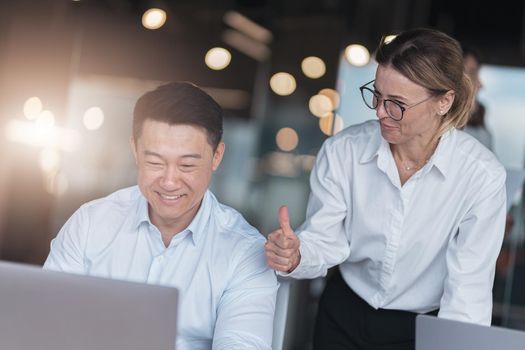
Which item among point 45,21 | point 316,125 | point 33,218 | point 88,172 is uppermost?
point 45,21

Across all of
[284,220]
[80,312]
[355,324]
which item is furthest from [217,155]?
[80,312]

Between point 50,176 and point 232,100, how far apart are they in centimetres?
113

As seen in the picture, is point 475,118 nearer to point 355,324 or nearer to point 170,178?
point 355,324

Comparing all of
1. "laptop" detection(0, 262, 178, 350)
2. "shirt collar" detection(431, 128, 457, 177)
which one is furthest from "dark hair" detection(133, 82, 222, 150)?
"laptop" detection(0, 262, 178, 350)

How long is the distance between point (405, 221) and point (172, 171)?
2.13ft

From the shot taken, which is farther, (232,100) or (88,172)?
(232,100)

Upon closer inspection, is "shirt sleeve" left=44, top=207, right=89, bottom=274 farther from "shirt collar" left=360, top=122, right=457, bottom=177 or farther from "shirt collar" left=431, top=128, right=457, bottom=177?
"shirt collar" left=431, top=128, right=457, bottom=177

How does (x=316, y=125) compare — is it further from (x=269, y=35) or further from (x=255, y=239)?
(x=255, y=239)

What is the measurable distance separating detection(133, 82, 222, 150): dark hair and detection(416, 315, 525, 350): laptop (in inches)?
34.4

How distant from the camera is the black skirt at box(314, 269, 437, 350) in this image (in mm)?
2422

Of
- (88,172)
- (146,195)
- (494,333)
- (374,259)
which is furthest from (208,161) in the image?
(88,172)

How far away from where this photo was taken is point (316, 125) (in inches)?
194

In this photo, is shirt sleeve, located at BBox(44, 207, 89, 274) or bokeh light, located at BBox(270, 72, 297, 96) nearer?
shirt sleeve, located at BBox(44, 207, 89, 274)

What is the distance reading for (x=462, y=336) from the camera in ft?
4.61
